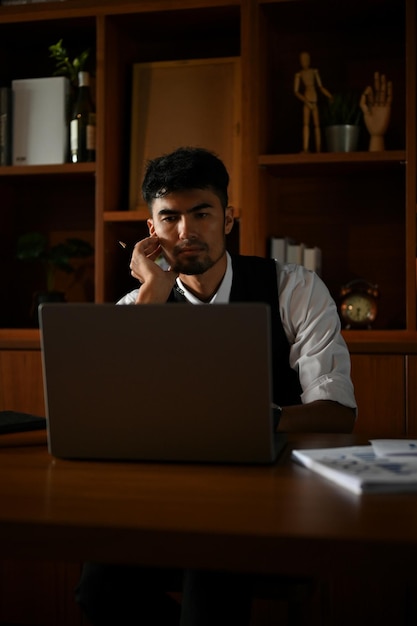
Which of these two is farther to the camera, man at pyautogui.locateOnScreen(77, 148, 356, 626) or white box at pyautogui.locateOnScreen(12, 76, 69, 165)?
white box at pyautogui.locateOnScreen(12, 76, 69, 165)

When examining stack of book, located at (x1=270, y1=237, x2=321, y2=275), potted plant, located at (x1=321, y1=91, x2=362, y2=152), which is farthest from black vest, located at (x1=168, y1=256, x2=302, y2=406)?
potted plant, located at (x1=321, y1=91, x2=362, y2=152)

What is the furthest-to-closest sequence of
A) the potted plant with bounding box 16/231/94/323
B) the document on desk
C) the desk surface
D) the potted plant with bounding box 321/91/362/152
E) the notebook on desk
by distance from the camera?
the potted plant with bounding box 16/231/94/323, the potted plant with bounding box 321/91/362/152, the notebook on desk, the document on desk, the desk surface

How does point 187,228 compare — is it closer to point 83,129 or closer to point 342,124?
point 342,124

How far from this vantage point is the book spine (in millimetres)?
3166

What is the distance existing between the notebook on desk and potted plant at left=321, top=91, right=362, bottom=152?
6.08ft

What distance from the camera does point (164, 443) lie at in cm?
123

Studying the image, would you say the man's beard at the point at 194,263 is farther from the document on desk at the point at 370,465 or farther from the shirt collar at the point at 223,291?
the document on desk at the point at 370,465

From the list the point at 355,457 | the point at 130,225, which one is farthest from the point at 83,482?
the point at 130,225

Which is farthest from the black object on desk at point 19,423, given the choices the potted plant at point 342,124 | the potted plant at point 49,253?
the potted plant at point 342,124

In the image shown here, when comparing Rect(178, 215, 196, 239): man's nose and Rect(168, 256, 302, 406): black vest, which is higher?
Rect(178, 215, 196, 239): man's nose

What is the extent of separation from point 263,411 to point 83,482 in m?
0.26

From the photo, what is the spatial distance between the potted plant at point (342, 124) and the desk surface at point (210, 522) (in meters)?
1.96

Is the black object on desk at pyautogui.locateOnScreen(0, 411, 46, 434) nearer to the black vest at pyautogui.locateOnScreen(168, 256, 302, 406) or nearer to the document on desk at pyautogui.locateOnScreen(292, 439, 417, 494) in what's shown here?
the document on desk at pyautogui.locateOnScreen(292, 439, 417, 494)

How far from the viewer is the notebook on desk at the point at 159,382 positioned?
1.16m
